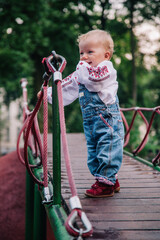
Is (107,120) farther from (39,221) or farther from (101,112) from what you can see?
(39,221)

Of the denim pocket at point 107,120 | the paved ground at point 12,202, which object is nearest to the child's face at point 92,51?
the denim pocket at point 107,120

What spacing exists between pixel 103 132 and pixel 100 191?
0.45 meters

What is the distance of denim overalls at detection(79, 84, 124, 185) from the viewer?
7.70 ft

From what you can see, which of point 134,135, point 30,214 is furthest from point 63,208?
point 134,135

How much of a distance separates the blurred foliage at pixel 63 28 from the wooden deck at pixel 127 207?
7.46 meters

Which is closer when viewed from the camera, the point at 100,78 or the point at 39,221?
the point at 100,78

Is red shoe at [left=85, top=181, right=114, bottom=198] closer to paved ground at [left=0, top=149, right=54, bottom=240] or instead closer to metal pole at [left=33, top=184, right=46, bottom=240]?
metal pole at [left=33, top=184, right=46, bottom=240]

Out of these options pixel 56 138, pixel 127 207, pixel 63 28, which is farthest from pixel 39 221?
pixel 63 28

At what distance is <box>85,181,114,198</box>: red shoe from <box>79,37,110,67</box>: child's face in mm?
932

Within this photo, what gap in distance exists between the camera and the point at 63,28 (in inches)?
507

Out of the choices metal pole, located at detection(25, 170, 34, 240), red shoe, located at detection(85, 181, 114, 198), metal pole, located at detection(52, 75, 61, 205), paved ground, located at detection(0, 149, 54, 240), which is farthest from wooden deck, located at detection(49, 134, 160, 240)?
Answer: paved ground, located at detection(0, 149, 54, 240)

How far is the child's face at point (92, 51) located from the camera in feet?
7.76

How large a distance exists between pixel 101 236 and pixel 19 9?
9.49m

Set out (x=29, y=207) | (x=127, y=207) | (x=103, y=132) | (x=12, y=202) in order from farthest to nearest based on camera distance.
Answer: (x=12, y=202)
(x=29, y=207)
(x=103, y=132)
(x=127, y=207)
